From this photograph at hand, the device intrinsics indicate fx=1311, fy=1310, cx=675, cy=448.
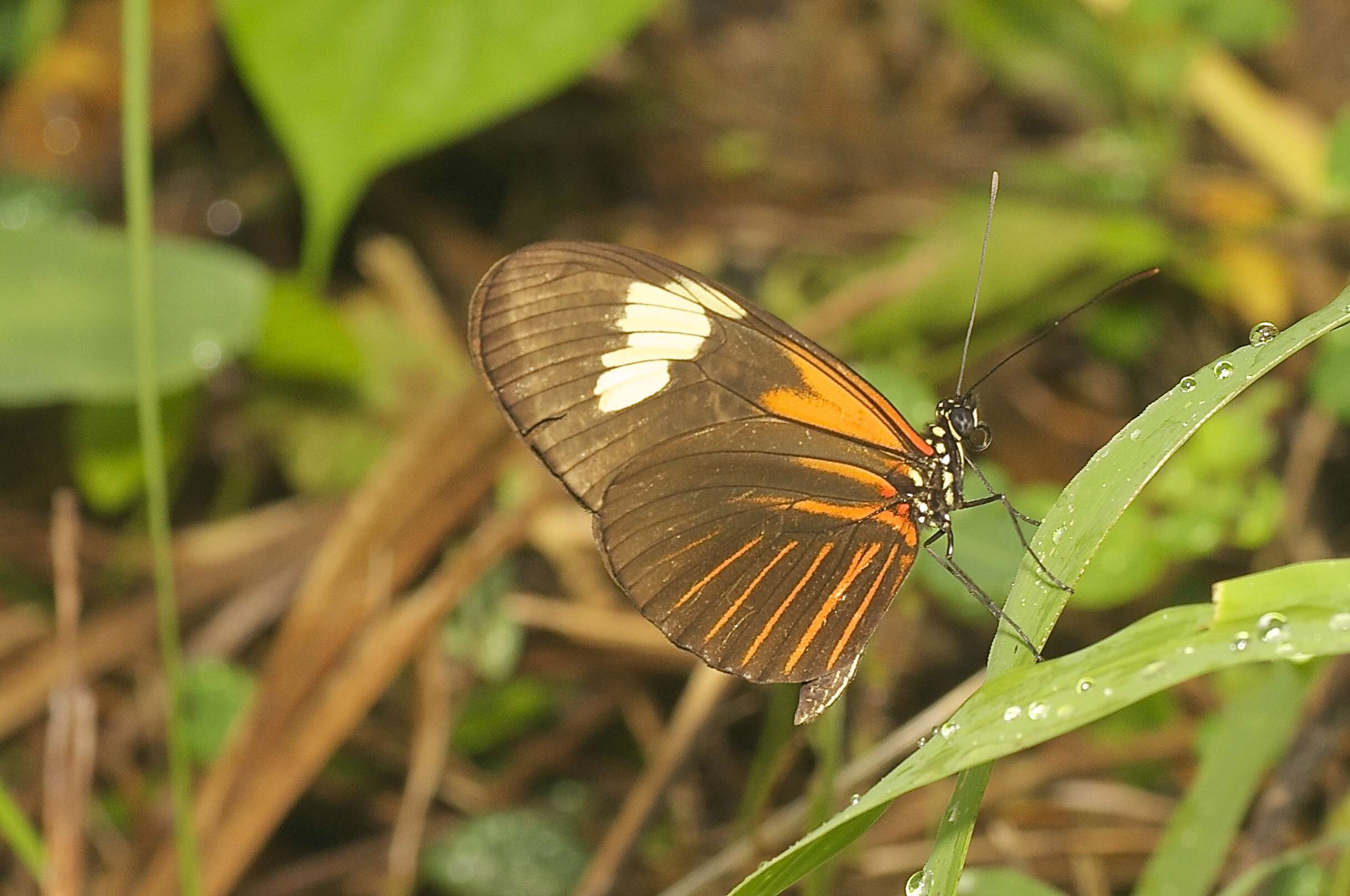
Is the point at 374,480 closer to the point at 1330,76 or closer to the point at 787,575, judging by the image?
the point at 787,575

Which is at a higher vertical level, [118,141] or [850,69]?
[850,69]

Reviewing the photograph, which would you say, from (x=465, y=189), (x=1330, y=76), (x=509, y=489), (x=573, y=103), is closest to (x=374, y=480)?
(x=509, y=489)

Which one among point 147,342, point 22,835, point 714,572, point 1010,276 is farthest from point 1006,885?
point 1010,276

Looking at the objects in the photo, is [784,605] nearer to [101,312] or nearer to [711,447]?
[711,447]

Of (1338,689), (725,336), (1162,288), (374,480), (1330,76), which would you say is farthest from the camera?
(1330,76)

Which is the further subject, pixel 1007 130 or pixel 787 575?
pixel 1007 130

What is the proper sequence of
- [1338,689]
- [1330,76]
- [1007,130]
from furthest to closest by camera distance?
[1007,130] < [1330,76] < [1338,689]

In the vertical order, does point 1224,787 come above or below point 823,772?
above
